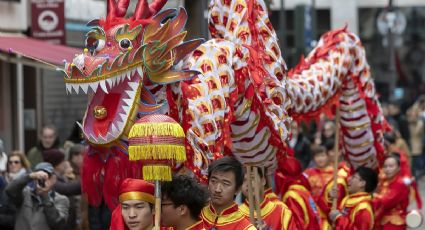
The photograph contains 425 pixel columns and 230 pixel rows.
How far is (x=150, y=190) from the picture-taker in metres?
7.62

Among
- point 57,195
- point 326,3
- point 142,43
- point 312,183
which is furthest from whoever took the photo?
point 326,3

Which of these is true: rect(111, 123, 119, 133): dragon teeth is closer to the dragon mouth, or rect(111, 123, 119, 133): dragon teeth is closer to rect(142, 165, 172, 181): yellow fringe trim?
the dragon mouth

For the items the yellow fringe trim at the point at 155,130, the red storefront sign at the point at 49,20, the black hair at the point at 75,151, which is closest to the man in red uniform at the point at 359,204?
the black hair at the point at 75,151

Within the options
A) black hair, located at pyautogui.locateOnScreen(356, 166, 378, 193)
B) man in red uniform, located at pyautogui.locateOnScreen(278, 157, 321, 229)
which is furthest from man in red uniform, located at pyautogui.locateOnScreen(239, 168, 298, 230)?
black hair, located at pyautogui.locateOnScreen(356, 166, 378, 193)

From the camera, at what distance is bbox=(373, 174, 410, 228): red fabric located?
13898mm

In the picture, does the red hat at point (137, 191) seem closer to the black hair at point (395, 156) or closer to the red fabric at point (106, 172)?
the red fabric at point (106, 172)

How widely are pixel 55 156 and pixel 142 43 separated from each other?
4815mm

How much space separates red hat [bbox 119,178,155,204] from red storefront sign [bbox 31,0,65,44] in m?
11.4

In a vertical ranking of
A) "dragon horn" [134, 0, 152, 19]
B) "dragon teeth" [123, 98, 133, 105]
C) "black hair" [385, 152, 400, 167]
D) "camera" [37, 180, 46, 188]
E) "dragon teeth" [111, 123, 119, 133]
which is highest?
"dragon horn" [134, 0, 152, 19]

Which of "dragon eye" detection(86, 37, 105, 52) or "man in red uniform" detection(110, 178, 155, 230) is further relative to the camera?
"dragon eye" detection(86, 37, 105, 52)

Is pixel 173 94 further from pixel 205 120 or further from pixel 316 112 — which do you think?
pixel 316 112

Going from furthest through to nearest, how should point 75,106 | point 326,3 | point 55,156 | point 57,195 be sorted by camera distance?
1. point 326,3
2. point 75,106
3. point 55,156
4. point 57,195

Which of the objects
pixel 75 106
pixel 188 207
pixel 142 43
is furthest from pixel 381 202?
pixel 75 106

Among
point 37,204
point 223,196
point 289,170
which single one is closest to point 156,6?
point 223,196
